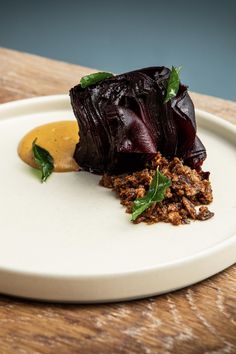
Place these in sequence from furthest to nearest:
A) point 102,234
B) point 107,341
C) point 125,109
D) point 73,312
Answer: point 125,109 → point 102,234 → point 73,312 → point 107,341

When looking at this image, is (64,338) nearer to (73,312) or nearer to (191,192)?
(73,312)

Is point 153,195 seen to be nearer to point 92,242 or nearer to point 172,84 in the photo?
point 92,242

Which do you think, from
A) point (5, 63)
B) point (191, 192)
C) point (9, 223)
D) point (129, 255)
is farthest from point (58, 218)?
point (5, 63)

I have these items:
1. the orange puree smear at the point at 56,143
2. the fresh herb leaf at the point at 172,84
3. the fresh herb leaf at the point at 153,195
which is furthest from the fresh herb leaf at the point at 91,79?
the fresh herb leaf at the point at 153,195

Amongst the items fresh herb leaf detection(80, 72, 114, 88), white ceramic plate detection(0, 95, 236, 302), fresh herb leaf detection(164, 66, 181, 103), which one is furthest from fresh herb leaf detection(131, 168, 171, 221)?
fresh herb leaf detection(80, 72, 114, 88)

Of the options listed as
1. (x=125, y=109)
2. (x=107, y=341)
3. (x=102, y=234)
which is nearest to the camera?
(x=107, y=341)

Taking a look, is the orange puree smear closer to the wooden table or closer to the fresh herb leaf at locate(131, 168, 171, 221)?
the fresh herb leaf at locate(131, 168, 171, 221)

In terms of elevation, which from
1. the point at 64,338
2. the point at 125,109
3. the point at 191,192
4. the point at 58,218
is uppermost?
the point at 125,109
